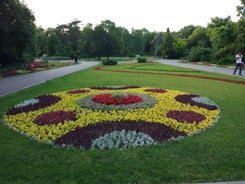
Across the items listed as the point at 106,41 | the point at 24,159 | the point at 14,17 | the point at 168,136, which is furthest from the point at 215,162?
the point at 106,41

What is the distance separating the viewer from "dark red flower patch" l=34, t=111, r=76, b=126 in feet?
22.3

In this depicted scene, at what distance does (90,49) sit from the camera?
205ft

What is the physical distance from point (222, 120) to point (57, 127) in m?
4.69

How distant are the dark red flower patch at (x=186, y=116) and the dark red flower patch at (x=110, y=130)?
0.91 m

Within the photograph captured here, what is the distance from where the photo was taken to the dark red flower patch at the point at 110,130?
5.34m

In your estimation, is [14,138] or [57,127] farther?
[57,127]

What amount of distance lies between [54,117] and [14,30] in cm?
1885

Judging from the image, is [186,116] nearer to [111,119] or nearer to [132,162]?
[111,119]

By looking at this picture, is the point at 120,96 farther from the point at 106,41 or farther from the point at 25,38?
the point at 106,41

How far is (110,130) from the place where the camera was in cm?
602

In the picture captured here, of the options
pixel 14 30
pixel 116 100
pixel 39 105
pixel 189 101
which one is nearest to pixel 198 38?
pixel 14 30

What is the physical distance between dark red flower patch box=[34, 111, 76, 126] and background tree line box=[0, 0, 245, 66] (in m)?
16.4

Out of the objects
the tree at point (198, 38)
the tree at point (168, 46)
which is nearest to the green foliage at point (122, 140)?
the tree at point (198, 38)

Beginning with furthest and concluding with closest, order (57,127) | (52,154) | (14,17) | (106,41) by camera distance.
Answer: (106,41) < (14,17) < (57,127) < (52,154)
